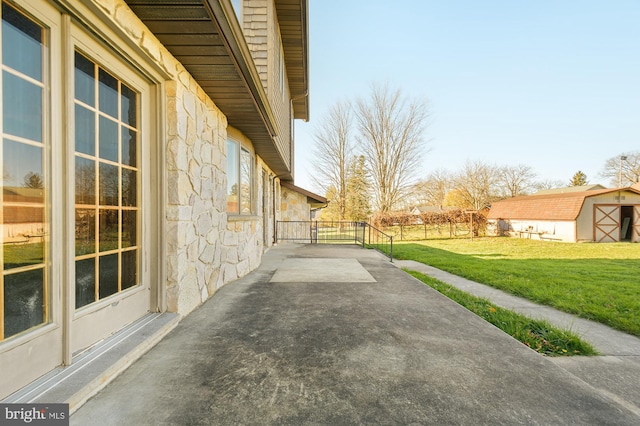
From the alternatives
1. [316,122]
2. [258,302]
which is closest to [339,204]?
[316,122]

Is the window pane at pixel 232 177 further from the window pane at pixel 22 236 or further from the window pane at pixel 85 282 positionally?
the window pane at pixel 22 236

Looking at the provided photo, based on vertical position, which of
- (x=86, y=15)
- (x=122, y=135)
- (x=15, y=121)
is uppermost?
(x=86, y=15)

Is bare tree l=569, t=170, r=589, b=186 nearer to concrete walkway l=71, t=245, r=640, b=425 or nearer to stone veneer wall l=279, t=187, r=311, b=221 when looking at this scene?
stone veneer wall l=279, t=187, r=311, b=221

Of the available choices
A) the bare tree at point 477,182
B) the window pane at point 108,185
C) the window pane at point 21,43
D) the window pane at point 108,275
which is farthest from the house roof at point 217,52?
the bare tree at point 477,182

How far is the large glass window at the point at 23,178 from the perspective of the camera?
138 cm

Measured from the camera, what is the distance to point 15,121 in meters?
1.41

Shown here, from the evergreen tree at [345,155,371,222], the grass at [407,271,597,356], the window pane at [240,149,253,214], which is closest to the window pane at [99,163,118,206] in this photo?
the window pane at [240,149,253,214]

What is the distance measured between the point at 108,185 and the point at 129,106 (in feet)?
2.47

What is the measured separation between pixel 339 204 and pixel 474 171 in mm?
15574

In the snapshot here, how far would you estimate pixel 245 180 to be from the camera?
529cm

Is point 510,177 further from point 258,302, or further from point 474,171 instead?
point 258,302

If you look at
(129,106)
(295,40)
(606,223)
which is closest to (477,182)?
(606,223)

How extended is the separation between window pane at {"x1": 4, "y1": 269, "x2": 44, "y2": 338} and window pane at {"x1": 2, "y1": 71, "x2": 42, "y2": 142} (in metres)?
0.77

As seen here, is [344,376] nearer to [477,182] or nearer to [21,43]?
[21,43]
